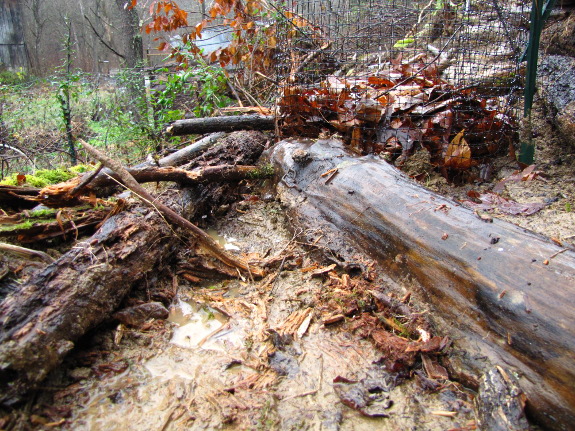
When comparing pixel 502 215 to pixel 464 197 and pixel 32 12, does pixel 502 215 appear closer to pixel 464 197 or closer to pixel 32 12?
pixel 464 197

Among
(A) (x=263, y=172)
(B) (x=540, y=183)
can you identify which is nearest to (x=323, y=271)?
(A) (x=263, y=172)

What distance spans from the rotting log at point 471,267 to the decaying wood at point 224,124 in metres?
1.66

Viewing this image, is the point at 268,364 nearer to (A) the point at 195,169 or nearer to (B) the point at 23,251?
(B) the point at 23,251

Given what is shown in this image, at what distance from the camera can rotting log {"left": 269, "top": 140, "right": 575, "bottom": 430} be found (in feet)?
5.17

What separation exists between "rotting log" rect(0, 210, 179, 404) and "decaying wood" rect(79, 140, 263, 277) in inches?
5.2

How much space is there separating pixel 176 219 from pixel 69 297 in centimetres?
99

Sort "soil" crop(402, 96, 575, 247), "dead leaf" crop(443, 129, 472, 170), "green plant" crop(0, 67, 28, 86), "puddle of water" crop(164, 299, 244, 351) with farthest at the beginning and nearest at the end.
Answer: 1. "green plant" crop(0, 67, 28, 86)
2. "dead leaf" crop(443, 129, 472, 170)
3. "soil" crop(402, 96, 575, 247)
4. "puddle of water" crop(164, 299, 244, 351)

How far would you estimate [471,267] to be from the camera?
6.44ft

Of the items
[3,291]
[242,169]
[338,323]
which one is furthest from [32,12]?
[338,323]

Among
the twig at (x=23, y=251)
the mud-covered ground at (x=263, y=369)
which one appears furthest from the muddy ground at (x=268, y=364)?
the twig at (x=23, y=251)

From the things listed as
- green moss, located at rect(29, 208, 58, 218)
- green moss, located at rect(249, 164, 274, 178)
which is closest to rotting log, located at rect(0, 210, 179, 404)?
green moss, located at rect(29, 208, 58, 218)

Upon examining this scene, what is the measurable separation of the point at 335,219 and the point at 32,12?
576 inches

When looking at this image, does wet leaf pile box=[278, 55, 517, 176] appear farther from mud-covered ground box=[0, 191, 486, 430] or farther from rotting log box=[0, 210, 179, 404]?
rotting log box=[0, 210, 179, 404]

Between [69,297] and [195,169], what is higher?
[195,169]
